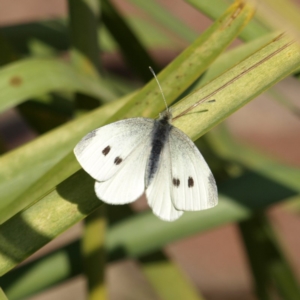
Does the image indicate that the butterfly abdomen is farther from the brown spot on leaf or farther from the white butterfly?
the brown spot on leaf

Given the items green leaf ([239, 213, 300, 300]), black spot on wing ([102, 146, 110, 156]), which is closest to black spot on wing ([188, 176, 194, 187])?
black spot on wing ([102, 146, 110, 156])

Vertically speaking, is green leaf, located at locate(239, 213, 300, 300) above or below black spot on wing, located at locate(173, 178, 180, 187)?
below

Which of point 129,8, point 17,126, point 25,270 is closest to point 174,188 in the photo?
point 25,270

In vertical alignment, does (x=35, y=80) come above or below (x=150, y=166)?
above

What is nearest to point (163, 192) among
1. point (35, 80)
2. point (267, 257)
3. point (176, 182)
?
point (176, 182)

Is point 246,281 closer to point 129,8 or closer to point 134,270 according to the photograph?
point 134,270

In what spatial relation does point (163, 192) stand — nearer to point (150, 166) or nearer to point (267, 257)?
point (150, 166)
